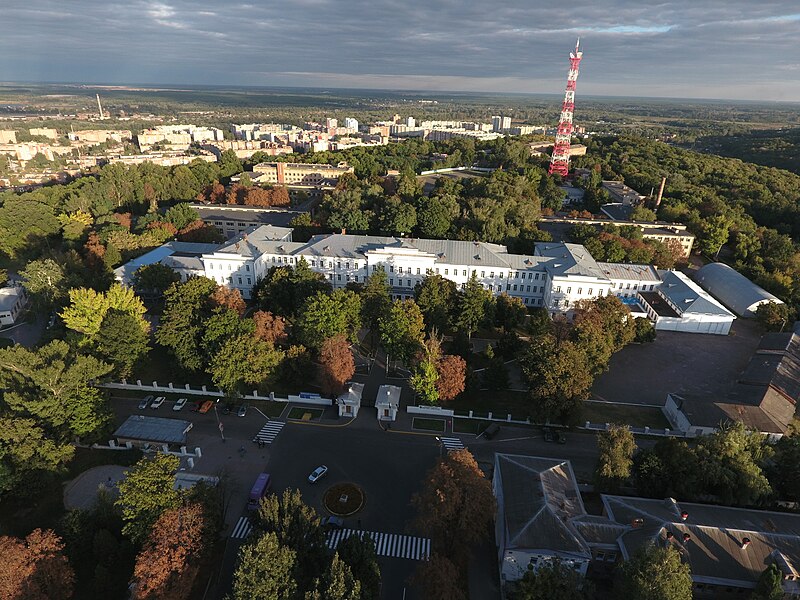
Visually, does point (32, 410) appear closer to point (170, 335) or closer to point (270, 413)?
point (170, 335)

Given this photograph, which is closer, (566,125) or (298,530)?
(298,530)

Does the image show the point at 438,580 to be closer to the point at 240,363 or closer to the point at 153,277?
the point at 240,363

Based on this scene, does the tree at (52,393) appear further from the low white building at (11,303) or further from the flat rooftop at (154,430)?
the low white building at (11,303)

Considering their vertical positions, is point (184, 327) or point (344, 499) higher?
point (184, 327)

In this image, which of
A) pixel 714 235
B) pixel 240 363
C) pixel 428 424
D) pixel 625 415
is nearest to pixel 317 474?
pixel 428 424

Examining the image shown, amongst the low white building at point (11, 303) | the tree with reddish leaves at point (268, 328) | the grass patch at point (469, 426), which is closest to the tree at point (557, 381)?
the grass patch at point (469, 426)

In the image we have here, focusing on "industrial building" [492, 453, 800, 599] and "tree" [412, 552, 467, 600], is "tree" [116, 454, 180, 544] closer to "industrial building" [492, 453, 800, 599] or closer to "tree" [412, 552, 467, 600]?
"tree" [412, 552, 467, 600]

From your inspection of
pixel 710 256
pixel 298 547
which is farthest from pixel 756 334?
pixel 298 547
